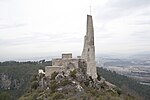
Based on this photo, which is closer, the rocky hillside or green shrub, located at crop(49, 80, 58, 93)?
the rocky hillside

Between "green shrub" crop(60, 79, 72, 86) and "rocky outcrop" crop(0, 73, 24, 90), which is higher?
"green shrub" crop(60, 79, 72, 86)

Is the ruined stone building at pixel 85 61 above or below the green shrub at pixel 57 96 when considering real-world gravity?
above

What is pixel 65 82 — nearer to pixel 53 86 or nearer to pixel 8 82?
pixel 53 86

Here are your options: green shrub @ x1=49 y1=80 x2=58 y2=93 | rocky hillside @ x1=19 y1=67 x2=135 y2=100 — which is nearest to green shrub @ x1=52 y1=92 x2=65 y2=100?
rocky hillside @ x1=19 y1=67 x2=135 y2=100

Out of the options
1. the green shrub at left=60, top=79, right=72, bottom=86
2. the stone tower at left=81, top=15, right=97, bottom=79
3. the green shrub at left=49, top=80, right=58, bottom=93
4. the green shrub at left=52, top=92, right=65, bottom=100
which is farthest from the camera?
the stone tower at left=81, top=15, right=97, bottom=79

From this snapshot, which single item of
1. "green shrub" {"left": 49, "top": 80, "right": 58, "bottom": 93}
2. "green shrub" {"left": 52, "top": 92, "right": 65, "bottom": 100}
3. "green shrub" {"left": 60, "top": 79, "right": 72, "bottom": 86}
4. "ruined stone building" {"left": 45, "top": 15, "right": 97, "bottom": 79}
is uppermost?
"ruined stone building" {"left": 45, "top": 15, "right": 97, "bottom": 79}

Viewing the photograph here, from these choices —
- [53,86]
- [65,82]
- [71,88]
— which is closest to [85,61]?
[65,82]

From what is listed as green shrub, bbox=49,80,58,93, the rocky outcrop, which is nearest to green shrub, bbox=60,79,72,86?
green shrub, bbox=49,80,58,93

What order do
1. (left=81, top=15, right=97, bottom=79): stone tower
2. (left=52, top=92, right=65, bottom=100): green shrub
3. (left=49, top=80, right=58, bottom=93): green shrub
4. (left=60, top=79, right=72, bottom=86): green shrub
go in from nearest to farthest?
(left=52, top=92, right=65, bottom=100): green shrub < (left=49, top=80, right=58, bottom=93): green shrub < (left=60, top=79, right=72, bottom=86): green shrub < (left=81, top=15, right=97, bottom=79): stone tower

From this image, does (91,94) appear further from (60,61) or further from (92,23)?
(92,23)

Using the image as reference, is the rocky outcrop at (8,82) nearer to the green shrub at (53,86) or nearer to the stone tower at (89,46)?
the stone tower at (89,46)

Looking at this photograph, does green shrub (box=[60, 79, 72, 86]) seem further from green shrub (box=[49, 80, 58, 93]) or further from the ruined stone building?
the ruined stone building

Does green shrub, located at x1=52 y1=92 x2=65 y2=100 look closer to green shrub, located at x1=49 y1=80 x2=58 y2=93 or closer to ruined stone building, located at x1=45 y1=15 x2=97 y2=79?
green shrub, located at x1=49 y1=80 x2=58 y2=93

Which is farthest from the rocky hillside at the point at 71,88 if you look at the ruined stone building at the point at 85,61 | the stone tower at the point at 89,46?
the stone tower at the point at 89,46
